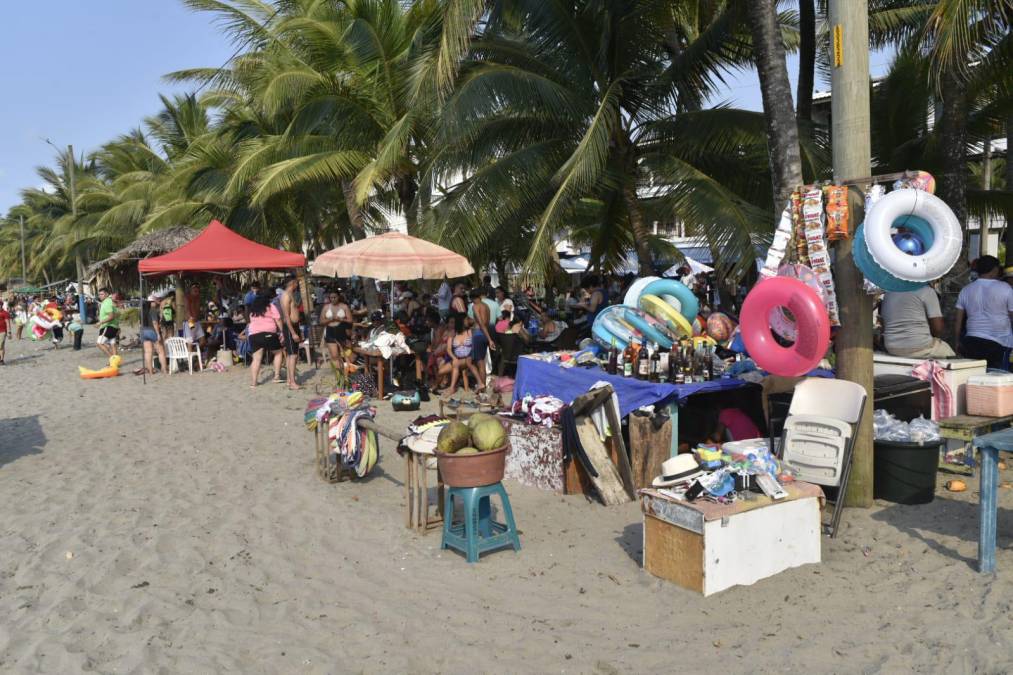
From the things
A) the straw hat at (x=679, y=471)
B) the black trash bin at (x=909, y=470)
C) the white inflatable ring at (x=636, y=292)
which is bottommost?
the black trash bin at (x=909, y=470)

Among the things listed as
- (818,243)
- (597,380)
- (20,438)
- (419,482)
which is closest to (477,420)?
(419,482)

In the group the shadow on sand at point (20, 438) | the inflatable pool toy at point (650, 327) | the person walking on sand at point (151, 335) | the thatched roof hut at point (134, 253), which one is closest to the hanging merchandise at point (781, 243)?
the inflatable pool toy at point (650, 327)

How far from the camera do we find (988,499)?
4324mm

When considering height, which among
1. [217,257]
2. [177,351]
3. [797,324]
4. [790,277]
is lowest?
[177,351]

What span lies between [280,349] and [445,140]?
4260 mm

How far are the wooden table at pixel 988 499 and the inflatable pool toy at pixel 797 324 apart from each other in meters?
1.25

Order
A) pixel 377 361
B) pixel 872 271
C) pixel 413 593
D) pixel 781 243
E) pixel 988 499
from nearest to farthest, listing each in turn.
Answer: pixel 988 499 < pixel 413 593 < pixel 872 271 < pixel 781 243 < pixel 377 361

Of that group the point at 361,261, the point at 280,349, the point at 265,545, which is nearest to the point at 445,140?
the point at 361,261

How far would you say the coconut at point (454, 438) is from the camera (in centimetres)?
496

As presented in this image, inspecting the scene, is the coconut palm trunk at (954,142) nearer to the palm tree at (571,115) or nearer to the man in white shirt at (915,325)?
the palm tree at (571,115)

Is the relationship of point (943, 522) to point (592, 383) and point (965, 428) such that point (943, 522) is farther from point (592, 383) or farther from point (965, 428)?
point (592, 383)

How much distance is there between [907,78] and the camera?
13.6 meters

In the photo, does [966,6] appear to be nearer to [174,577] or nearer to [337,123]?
[174,577]

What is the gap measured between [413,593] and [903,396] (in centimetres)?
435
